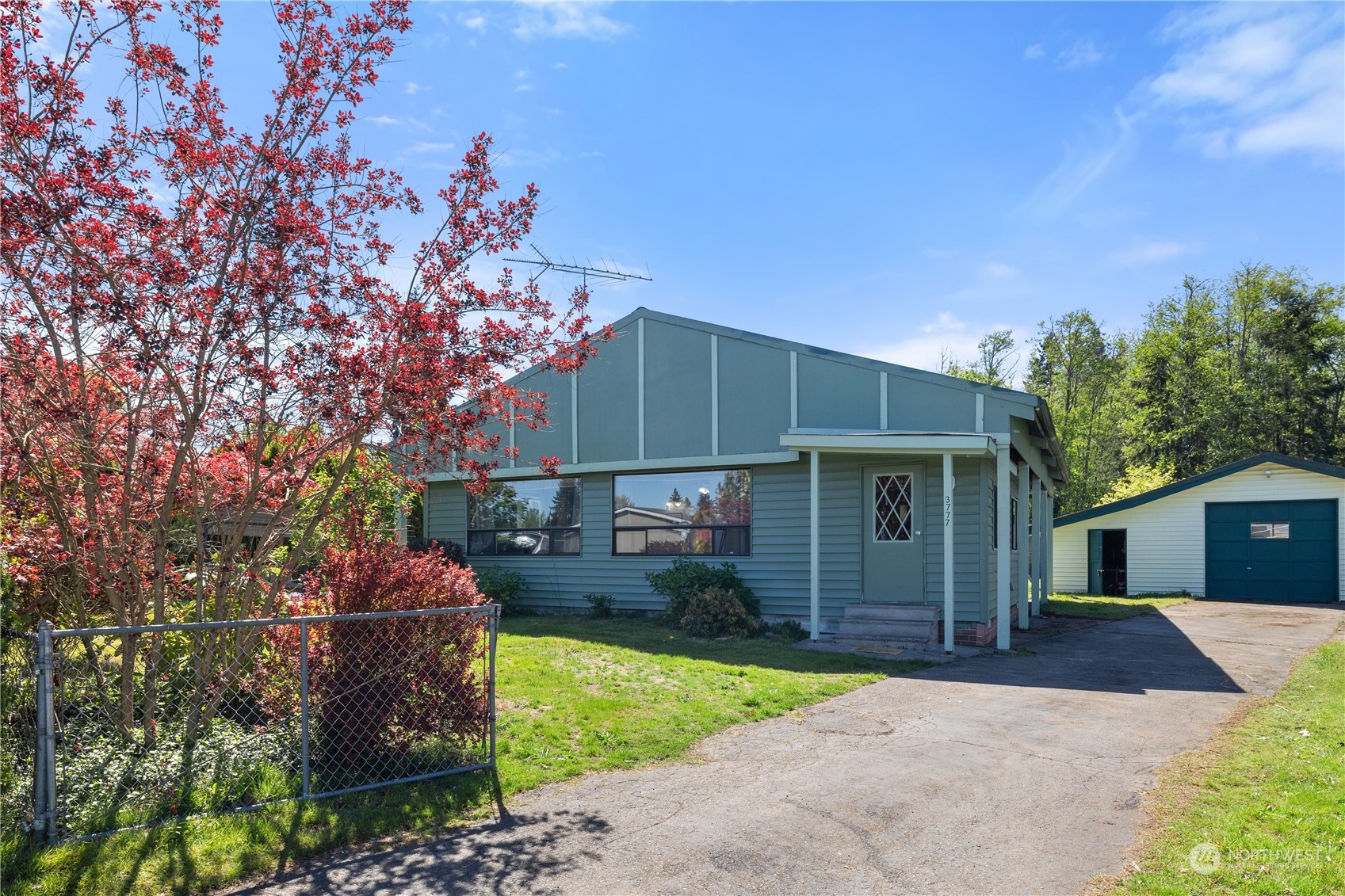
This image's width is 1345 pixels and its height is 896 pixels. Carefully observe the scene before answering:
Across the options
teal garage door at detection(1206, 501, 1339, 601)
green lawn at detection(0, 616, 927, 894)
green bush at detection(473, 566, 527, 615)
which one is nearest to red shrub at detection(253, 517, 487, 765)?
green lawn at detection(0, 616, 927, 894)

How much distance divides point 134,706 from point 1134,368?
125 feet

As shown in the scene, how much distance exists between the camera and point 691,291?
49.6 feet

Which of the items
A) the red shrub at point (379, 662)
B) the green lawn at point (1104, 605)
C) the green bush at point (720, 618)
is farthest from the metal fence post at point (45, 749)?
the green lawn at point (1104, 605)

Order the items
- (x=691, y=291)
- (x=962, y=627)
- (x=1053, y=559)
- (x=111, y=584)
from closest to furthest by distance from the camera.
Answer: (x=111, y=584)
(x=962, y=627)
(x=691, y=291)
(x=1053, y=559)

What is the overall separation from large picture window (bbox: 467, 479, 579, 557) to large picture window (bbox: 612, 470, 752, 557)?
97 centimetres

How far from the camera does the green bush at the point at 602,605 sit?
1332 centimetres

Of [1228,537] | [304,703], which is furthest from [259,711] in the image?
[1228,537]

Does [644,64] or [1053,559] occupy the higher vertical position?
[644,64]

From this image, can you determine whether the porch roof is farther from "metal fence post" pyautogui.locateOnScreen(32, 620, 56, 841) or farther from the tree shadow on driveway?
"metal fence post" pyautogui.locateOnScreen(32, 620, 56, 841)

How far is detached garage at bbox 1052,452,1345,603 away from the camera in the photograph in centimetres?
1906

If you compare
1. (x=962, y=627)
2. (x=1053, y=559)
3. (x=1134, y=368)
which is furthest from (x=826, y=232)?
(x=1134, y=368)

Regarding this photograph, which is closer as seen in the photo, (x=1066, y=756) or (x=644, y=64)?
(x=1066, y=756)

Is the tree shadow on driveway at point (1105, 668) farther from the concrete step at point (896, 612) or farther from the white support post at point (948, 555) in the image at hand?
the concrete step at point (896, 612)

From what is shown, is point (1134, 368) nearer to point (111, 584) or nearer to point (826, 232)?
point (826, 232)
